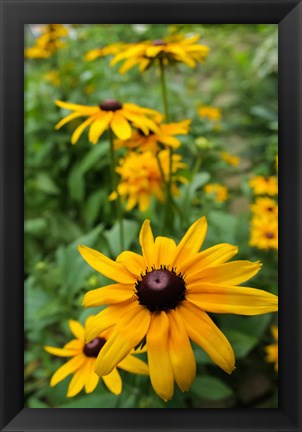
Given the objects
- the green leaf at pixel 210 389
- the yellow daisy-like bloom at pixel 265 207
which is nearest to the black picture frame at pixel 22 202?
the green leaf at pixel 210 389

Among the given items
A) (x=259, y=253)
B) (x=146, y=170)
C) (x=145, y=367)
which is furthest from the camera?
(x=259, y=253)

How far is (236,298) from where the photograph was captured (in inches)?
20.6

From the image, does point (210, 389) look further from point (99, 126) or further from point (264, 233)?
point (99, 126)

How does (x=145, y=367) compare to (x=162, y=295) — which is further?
(x=145, y=367)

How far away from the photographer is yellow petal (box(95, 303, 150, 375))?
1.64 ft

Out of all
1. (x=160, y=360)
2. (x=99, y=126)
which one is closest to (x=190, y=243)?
(x=160, y=360)

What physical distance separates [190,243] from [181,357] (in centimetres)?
12

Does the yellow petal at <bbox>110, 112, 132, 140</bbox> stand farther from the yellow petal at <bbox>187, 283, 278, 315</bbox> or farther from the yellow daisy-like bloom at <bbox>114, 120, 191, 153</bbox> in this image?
the yellow petal at <bbox>187, 283, 278, 315</bbox>

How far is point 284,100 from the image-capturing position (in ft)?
2.29

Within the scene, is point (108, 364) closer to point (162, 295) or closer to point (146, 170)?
point (162, 295)

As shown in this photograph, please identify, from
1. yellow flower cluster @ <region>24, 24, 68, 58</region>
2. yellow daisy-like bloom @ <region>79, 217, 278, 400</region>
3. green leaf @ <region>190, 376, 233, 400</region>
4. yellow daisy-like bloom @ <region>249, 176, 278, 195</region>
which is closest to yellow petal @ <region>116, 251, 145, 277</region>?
yellow daisy-like bloom @ <region>79, 217, 278, 400</region>

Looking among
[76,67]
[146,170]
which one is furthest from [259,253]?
[76,67]

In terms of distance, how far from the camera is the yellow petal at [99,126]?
69 cm

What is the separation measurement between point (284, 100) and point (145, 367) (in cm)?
39
